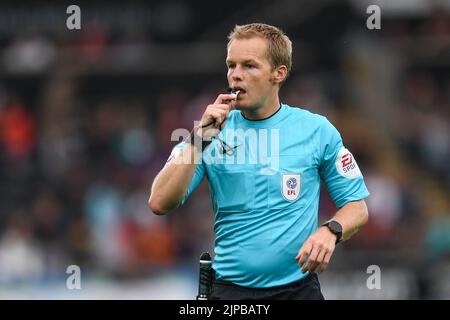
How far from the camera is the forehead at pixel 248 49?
6.30 meters

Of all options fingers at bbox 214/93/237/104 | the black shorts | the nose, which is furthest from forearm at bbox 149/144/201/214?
the black shorts

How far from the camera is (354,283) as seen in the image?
538 inches

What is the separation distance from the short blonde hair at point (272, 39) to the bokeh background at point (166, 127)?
7404 millimetres

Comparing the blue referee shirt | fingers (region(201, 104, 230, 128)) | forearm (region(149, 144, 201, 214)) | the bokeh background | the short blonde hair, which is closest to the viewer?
fingers (region(201, 104, 230, 128))

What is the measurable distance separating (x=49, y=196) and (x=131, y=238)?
55.1 inches

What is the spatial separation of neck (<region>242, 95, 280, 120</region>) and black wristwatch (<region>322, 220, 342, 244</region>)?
2.53ft

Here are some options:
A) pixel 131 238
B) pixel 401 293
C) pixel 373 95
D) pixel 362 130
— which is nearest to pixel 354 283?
pixel 401 293

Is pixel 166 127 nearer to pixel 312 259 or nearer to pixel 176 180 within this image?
pixel 176 180

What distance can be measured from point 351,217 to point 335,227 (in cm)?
22

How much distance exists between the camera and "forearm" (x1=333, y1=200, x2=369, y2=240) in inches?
244

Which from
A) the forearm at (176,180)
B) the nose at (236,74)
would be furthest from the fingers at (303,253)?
the nose at (236,74)

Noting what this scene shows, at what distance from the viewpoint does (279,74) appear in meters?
A: 6.50

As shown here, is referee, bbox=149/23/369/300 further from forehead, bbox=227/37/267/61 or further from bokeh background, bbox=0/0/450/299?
bokeh background, bbox=0/0/450/299
